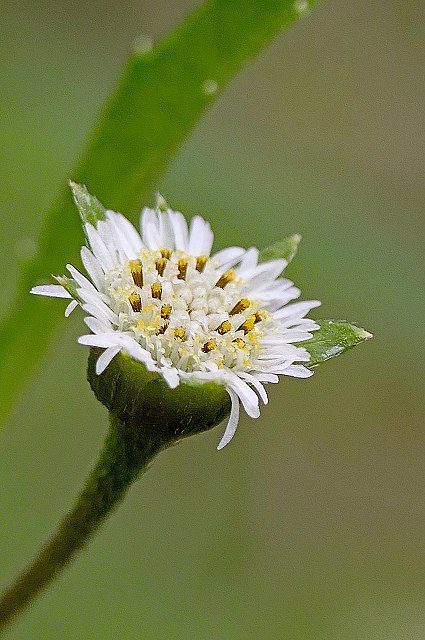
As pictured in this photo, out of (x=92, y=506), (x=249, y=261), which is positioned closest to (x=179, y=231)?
(x=249, y=261)

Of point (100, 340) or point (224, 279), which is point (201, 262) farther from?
point (100, 340)

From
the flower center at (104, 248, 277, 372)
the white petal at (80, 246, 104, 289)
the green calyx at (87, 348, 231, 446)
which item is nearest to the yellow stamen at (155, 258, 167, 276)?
the flower center at (104, 248, 277, 372)

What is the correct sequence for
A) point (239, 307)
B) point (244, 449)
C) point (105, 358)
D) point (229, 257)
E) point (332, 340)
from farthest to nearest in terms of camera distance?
1. point (244, 449)
2. point (229, 257)
3. point (239, 307)
4. point (332, 340)
5. point (105, 358)

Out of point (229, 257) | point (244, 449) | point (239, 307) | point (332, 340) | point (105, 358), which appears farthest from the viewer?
point (244, 449)

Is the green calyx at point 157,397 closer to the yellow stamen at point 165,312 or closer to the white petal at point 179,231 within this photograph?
the yellow stamen at point 165,312

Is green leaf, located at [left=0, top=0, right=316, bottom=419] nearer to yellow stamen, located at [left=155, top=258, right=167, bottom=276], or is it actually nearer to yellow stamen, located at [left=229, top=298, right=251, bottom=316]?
yellow stamen, located at [left=155, top=258, right=167, bottom=276]
